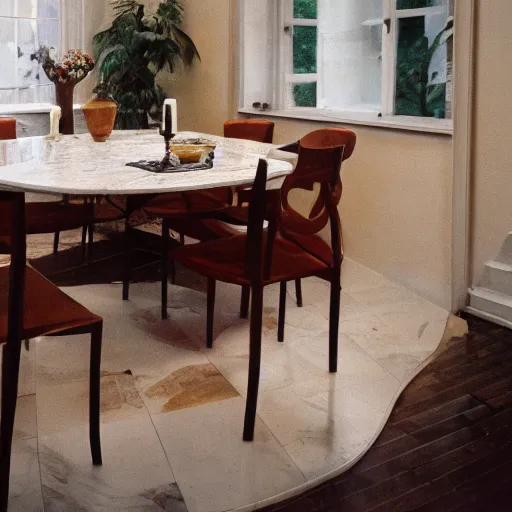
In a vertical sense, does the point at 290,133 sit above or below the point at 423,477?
above

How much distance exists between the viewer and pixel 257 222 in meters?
2.01

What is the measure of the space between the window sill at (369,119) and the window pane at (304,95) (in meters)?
0.08

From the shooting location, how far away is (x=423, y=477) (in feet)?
6.33

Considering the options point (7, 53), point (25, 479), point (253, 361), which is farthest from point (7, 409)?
point (7, 53)

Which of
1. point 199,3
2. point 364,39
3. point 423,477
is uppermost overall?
point 199,3

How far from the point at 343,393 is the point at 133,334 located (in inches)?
39.4

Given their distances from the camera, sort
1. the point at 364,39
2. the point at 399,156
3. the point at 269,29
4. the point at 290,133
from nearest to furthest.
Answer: the point at 399,156 → the point at 364,39 → the point at 290,133 → the point at 269,29

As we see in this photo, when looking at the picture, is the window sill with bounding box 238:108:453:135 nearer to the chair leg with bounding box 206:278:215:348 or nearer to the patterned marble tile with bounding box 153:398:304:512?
the chair leg with bounding box 206:278:215:348

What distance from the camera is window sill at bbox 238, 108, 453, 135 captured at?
3.38 m

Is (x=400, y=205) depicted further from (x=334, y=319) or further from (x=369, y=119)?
(x=334, y=319)

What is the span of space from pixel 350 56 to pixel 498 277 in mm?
1944

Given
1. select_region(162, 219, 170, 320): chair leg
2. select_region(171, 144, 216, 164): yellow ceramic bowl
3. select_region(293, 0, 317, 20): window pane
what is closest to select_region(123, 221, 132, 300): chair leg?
select_region(162, 219, 170, 320): chair leg

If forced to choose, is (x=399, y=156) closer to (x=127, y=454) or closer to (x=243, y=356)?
(x=243, y=356)

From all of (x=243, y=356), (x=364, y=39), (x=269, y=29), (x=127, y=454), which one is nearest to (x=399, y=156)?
(x=364, y=39)
